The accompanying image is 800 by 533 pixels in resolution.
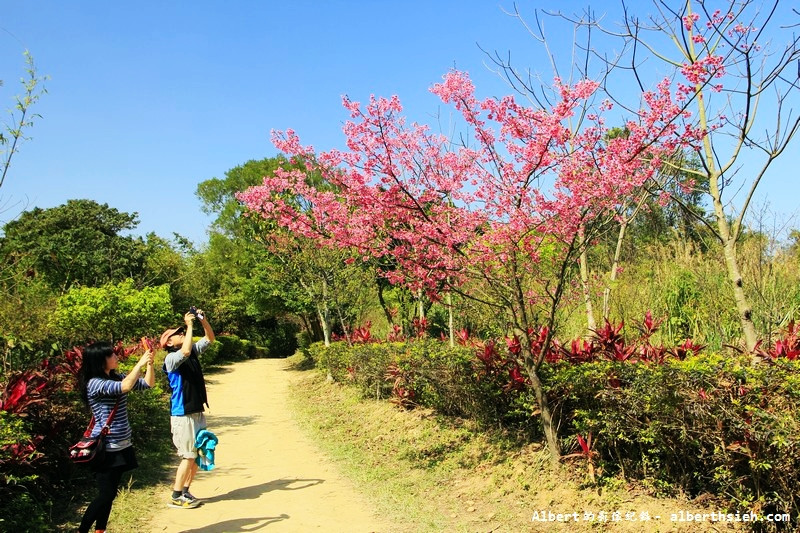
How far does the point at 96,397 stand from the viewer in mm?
4301

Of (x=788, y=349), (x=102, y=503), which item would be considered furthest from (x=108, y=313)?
(x=788, y=349)

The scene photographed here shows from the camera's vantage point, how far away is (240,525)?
4.81m

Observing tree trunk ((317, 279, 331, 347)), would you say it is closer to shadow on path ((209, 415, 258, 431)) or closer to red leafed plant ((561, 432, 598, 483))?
shadow on path ((209, 415, 258, 431))

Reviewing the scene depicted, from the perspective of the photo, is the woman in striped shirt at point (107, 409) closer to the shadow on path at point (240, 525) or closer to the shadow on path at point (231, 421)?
the shadow on path at point (240, 525)

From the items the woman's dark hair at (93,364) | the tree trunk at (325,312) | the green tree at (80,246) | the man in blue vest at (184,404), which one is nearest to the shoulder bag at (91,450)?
the woman's dark hair at (93,364)

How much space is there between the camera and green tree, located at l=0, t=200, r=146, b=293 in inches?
707

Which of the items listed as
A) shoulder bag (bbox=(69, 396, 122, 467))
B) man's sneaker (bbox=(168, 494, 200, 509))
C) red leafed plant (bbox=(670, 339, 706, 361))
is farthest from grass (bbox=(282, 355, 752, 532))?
shoulder bag (bbox=(69, 396, 122, 467))

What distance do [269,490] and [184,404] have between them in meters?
1.40

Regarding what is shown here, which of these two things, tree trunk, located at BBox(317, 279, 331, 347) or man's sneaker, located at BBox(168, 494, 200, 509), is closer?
man's sneaker, located at BBox(168, 494, 200, 509)

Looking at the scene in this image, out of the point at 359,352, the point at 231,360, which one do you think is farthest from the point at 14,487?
the point at 231,360

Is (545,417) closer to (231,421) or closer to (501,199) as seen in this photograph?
(501,199)

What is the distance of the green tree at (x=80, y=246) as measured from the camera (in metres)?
18.0

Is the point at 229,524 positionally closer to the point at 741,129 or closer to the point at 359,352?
the point at 741,129

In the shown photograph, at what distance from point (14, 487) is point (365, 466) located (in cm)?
368
